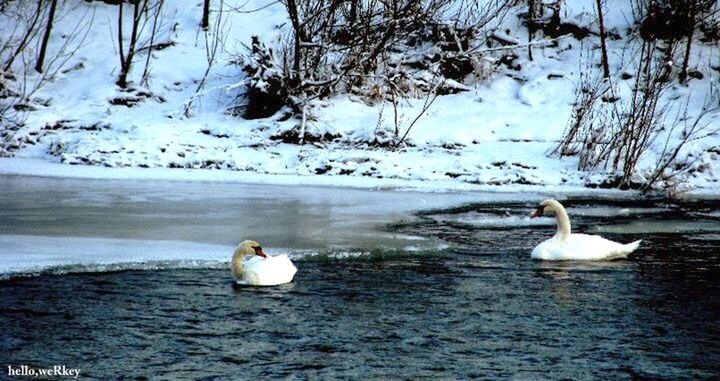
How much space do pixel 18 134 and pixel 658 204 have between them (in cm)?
1365

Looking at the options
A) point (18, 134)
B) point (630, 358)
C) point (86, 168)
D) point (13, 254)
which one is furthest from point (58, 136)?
point (630, 358)

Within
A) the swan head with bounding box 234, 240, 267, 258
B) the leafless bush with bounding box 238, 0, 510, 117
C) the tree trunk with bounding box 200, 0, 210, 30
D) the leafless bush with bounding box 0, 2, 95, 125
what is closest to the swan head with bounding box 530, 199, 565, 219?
the swan head with bounding box 234, 240, 267, 258

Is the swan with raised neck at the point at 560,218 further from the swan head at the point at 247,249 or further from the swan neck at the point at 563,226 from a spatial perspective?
the swan head at the point at 247,249

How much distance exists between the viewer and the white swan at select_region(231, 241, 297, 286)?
818cm

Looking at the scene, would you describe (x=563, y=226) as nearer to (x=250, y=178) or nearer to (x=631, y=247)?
(x=631, y=247)

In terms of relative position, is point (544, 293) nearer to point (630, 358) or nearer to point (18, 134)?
point (630, 358)

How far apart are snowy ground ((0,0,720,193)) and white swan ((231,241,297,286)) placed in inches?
340

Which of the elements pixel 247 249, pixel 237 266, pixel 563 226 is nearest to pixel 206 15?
pixel 563 226

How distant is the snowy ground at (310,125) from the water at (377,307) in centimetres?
601

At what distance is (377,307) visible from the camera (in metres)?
7.48

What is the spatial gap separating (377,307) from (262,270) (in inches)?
48.6

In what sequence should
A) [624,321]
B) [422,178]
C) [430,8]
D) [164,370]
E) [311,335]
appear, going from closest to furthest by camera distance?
[164,370] → [311,335] → [624,321] → [422,178] → [430,8]


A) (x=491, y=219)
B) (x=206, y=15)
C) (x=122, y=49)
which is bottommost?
(x=491, y=219)

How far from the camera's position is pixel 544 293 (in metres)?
8.19
